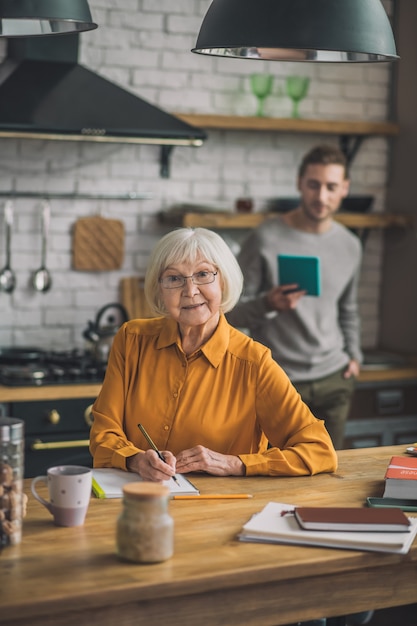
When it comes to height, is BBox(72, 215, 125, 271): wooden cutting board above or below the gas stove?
above

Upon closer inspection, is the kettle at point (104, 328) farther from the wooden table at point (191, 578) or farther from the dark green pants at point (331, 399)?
the wooden table at point (191, 578)

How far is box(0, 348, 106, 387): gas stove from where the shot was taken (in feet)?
13.4

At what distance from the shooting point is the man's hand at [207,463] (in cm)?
253

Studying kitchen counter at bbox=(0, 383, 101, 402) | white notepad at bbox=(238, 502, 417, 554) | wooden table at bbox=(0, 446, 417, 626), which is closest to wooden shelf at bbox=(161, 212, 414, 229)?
kitchen counter at bbox=(0, 383, 101, 402)

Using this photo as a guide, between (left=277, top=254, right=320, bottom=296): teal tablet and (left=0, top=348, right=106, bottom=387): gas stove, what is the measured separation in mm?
884

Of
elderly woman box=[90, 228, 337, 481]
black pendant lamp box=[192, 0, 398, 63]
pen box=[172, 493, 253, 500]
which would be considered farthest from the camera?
elderly woman box=[90, 228, 337, 481]

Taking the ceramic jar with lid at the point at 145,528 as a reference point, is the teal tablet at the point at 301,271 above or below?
above

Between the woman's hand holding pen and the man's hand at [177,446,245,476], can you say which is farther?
the man's hand at [177,446,245,476]

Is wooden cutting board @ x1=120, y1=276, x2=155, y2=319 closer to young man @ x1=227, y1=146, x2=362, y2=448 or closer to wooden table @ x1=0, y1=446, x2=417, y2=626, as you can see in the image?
young man @ x1=227, y1=146, x2=362, y2=448

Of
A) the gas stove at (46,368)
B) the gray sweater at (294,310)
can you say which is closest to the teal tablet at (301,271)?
the gray sweater at (294,310)

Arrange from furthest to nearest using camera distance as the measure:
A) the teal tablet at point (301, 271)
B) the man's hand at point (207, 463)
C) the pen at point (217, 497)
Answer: the teal tablet at point (301, 271) → the man's hand at point (207, 463) → the pen at point (217, 497)

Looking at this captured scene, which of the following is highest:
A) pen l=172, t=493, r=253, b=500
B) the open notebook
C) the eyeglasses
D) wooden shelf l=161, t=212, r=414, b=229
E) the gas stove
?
wooden shelf l=161, t=212, r=414, b=229

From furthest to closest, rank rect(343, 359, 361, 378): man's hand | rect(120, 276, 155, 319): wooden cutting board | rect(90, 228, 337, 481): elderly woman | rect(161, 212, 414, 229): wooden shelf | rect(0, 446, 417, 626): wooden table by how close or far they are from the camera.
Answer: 1. rect(120, 276, 155, 319): wooden cutting board
2. rect(161, 212, 414, 229): wooden shelf
3. rect(343, 359, 361, 378): man's hand
4. rect(90, 228, 337, 481): elderly woman
5. rect(0, 446, 417, 626): wooden table

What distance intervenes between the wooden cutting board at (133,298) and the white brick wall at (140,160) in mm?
49
